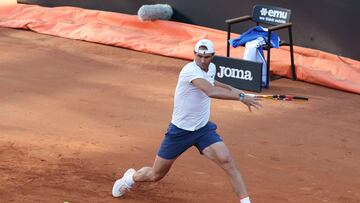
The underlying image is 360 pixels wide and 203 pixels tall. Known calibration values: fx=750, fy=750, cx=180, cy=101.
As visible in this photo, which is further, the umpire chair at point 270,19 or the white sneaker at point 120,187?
the umpire chair at point 270,19

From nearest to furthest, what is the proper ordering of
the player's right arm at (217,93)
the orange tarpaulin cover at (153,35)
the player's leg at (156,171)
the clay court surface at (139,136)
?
the player's right arm at (217,93) < the player's leg at (156,171) < the clay court surface at (139,136) < the orange tarpaulin cover at (153,35)

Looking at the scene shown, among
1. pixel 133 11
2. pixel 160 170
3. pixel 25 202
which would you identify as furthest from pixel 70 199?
pixel 133 11

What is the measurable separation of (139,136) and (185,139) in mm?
2721

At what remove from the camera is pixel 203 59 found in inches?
288

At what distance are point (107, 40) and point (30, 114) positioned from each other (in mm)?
5060

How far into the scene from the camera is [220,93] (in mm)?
7148

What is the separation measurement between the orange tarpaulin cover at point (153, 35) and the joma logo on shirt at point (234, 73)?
1153mm

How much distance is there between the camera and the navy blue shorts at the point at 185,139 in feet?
24.5

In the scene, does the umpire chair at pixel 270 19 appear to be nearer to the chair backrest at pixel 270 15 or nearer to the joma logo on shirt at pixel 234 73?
the chair backrest at pixel 270 15

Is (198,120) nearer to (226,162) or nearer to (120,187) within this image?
(226,162)

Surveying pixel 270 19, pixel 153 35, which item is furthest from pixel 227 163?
pixel 153 35

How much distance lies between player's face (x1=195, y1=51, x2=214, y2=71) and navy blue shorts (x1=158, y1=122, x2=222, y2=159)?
0.60 metres

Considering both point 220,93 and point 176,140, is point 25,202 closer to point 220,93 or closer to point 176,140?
point 176,140

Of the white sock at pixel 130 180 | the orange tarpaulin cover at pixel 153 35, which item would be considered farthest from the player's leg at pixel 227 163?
the orange tarpaulin cover at pixel 153 35
